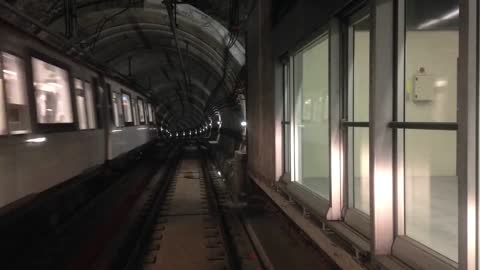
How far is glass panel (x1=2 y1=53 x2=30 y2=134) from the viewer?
4.71m

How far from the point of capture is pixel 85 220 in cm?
838

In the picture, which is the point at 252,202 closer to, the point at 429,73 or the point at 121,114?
the point at 121,114

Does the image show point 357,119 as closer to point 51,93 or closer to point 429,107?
point 429,107

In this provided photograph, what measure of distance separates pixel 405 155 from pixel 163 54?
19.4 metres

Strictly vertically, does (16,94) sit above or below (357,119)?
above

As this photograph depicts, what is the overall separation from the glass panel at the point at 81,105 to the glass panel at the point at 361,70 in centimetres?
520

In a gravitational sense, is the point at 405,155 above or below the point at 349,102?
below

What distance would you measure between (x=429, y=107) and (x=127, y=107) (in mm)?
11358

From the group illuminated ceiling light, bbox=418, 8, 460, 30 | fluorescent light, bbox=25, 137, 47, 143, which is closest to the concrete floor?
illuminated ceiling light, bbox=418, 8, 460, 30

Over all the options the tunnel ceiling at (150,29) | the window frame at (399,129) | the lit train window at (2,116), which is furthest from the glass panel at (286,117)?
the lit train window at (2,116)

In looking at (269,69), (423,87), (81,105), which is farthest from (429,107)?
(81,105)

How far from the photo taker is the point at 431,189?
3580 mm

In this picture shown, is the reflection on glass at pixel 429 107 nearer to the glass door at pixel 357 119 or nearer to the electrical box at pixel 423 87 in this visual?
the electrical box at pixel 423 87

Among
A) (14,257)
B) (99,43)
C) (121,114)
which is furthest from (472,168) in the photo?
(99,43)
